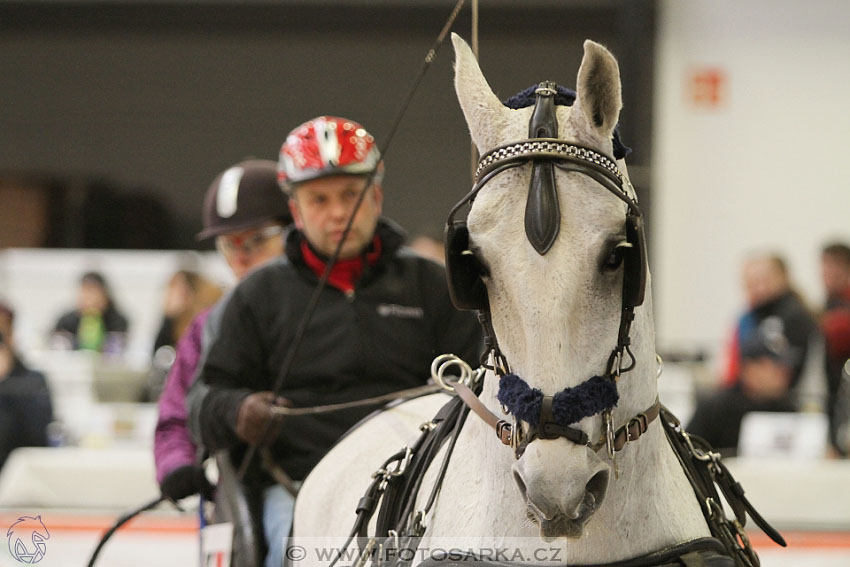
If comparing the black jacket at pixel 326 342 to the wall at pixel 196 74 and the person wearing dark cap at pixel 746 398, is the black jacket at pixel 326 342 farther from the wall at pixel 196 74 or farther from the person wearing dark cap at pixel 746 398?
the wall at pixel 196 74

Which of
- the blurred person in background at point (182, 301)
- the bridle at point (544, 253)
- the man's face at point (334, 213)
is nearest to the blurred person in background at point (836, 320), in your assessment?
the blurred person in background at point (182, 301)

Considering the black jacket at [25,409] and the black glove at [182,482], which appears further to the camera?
the black jacket at [25,409]

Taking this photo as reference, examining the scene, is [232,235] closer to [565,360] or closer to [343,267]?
[343,267]

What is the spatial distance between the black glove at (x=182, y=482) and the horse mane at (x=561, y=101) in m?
1.67

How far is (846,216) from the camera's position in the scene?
39.1 ft

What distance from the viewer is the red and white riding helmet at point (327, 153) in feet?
9.89

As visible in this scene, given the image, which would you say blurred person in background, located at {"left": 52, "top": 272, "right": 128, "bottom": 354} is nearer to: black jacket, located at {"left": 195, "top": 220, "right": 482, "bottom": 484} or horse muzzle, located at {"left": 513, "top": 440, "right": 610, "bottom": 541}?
black jacket, located at {"left": 195, "top": 220, "right": 482, "bottom": 484}

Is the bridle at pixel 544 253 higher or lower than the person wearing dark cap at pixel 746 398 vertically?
higher

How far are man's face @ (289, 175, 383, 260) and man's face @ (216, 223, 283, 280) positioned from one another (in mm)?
648

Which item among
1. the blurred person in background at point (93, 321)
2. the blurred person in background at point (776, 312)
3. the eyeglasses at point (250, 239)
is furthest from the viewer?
the blurred person in background at point (93, 321)

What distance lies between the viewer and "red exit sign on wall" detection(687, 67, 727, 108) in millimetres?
11984

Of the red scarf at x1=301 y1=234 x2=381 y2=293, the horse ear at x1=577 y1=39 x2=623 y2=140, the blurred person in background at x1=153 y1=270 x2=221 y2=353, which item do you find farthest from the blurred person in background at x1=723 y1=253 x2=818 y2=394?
the horse ear at x1=577 y1=39 x2=623 y2=140

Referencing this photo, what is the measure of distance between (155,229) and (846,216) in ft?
24.6

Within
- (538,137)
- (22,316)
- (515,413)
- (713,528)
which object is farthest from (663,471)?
(22,316)
